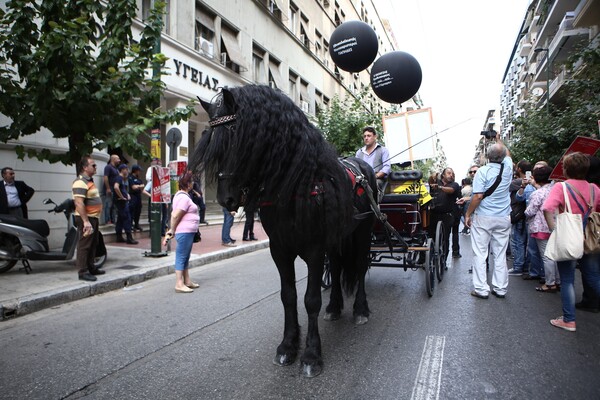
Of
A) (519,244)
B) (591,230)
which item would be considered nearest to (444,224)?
(519,244)

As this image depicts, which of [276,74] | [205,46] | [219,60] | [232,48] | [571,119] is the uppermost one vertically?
[276,74]

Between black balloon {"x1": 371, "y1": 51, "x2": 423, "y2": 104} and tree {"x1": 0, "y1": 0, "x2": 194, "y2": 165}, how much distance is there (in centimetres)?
364

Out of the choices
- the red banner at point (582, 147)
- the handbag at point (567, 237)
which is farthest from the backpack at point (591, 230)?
the red banner at point (582, 147)

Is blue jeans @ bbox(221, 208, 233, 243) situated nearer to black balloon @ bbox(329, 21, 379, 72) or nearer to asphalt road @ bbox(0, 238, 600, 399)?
asphalt road @ bbox(0, 238, 600, 399)

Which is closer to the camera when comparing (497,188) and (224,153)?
(224,153)

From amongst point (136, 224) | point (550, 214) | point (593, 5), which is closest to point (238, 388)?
point (550, 214)

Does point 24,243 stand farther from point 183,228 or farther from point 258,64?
point 258,64

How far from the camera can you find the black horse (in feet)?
9.05

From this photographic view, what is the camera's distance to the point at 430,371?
3.03 metres

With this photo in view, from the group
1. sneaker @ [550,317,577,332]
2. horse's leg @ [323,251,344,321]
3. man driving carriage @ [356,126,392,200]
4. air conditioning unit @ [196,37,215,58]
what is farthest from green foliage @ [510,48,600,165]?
air conditioning unit @ [196,37,215,58]

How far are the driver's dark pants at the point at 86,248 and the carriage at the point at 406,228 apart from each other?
3718mm

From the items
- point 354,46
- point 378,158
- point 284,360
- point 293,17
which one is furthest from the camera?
point 293,17

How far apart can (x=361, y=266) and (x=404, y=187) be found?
6.50 ft

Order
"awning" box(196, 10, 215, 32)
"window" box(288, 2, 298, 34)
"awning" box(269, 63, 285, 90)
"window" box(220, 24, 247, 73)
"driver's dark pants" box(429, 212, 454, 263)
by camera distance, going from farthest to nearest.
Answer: "window" box(288, 2, 298, 34), "awning" box(269, 63, 285, 90), "window" box(220, 24, 247, 73), "awning" box(196, 10, 215, 32), "driver's dark pants" box(429, 212, 454, 263)
